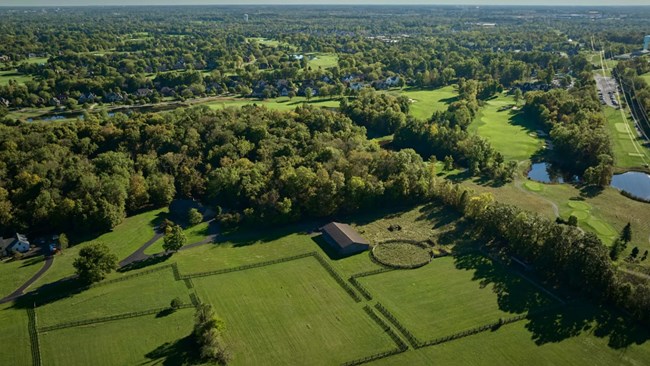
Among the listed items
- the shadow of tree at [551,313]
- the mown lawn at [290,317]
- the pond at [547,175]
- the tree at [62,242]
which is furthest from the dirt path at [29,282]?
the pond at [547,175]

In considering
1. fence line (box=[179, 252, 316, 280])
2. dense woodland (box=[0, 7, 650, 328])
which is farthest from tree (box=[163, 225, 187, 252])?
dense woodland (box=[0, 7, 650, 328])

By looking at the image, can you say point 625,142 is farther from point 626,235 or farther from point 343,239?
point 343,239

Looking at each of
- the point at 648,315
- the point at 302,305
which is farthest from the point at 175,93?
the point at 648,315

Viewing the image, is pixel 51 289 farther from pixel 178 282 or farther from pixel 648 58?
pixel 648 58

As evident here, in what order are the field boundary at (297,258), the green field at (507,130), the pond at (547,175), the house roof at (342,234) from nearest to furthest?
the field boundary at (297,258) < the house roof at (342,234) < the pond at (547,175) < the green field at (507,130)

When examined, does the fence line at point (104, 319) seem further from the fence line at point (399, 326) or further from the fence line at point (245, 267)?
the fence line at point (399, 326)

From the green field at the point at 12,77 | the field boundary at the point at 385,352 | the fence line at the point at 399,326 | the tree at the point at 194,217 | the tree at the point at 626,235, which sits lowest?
the field boundary at the point at 385,352
